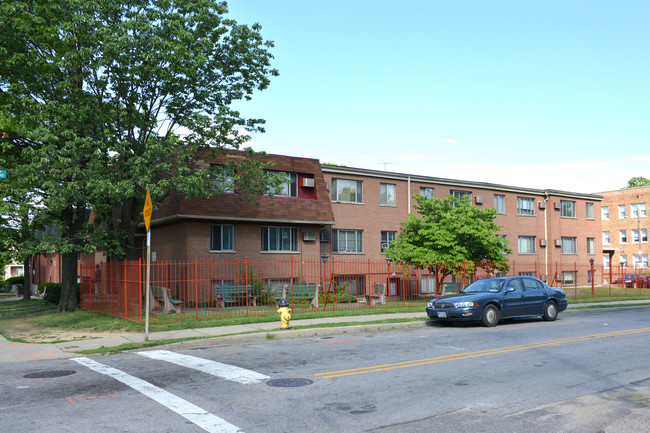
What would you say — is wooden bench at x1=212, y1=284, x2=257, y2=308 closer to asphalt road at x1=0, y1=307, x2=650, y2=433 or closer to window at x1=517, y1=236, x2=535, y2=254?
asphalt road at x1=0, y1=307, x2=650, y2=433

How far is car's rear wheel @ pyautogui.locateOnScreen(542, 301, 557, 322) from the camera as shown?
18584 mm

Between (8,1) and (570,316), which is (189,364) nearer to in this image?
(8,1)

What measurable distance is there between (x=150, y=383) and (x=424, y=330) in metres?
9.54

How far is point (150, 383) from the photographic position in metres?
8.76

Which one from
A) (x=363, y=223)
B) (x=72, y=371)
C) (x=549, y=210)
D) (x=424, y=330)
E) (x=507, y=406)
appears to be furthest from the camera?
(x=549, y=210)

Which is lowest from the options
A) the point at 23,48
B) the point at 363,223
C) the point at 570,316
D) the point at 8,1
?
the point at 570,316

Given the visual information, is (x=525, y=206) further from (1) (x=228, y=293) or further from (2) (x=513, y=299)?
(1) (x=228, y=293)

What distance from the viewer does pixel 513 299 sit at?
17469mm

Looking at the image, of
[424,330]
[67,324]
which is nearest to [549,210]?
[424,330]

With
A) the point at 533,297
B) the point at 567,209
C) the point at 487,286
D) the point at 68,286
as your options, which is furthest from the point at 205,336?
the point at 567,209

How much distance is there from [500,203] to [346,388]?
33.3 meters

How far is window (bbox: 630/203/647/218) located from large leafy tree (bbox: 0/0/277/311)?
55803 millimetres

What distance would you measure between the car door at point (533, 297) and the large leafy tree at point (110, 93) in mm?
10744

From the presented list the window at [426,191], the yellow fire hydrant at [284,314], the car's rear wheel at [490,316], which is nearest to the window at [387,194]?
the window at [426,191]
